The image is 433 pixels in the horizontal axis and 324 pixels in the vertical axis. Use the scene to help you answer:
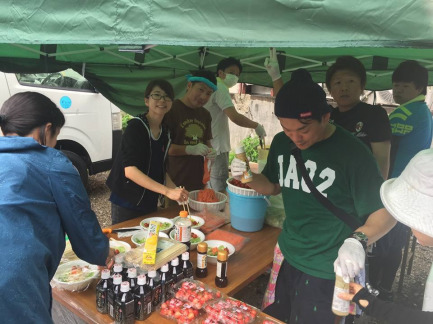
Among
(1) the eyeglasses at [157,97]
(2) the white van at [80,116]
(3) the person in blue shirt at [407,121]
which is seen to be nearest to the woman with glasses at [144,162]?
(1) the eyeglasses at [157,97]

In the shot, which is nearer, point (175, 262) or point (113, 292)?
point (113, 292)

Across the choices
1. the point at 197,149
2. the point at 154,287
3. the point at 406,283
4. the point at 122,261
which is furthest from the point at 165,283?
the point at 406,283

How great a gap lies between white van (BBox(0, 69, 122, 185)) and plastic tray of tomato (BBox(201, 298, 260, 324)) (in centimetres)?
360

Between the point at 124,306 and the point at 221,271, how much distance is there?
0.57 meters

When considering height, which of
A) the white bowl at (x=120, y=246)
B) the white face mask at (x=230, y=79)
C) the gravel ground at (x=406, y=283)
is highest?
the white face mask at (x=230, y=79)

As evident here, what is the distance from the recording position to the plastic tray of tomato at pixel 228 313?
5.12 feet

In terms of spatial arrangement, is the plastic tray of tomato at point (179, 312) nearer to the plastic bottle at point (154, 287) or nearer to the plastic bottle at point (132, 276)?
the plastic bottle at point (154, 287)

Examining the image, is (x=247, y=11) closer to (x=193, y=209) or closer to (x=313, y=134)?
(x=313, y=134)

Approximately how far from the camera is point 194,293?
171 centimetres

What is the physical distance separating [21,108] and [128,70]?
9.70 feet

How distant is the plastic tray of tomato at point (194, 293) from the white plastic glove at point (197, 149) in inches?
58.6

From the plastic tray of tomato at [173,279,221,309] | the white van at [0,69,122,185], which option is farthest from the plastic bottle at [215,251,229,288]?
the white van at [0,69,122,185]

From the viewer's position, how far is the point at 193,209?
2.96 m

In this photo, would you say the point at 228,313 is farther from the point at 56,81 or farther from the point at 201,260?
the point at 56,81
